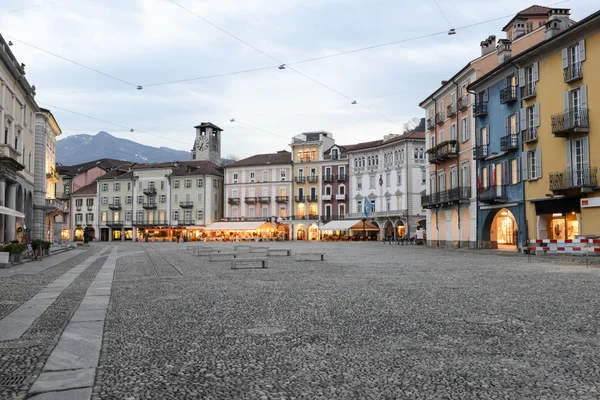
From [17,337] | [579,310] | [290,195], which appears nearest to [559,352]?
[579,310]

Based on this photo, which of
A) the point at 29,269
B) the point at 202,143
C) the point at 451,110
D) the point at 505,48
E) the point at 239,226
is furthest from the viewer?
the point at 202,143

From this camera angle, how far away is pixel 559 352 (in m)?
5.96

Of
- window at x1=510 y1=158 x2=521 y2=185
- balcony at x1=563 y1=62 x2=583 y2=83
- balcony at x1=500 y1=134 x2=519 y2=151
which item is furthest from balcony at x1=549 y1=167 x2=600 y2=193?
balcony at x1=563 y1=62 x2=583 y2=83

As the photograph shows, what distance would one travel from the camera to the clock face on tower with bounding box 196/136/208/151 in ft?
334

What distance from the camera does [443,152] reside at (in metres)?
44.6

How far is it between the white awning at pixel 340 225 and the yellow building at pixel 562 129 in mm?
40656

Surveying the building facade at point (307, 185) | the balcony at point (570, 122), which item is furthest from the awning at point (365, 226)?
the balcony at point (570, 122)

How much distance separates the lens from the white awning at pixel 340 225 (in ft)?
240

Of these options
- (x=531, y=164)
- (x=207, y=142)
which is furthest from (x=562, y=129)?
(x=207, y=142)

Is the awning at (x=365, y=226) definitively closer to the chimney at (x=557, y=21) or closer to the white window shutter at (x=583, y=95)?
the chimney at (x=557, y=21)

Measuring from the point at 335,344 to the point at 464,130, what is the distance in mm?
38583

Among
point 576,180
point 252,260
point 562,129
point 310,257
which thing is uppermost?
point 562,129

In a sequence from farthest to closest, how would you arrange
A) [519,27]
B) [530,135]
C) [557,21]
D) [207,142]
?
[207,142], [519,27], [557,21], [530,135]

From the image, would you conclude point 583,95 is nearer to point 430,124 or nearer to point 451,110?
point 451,110
